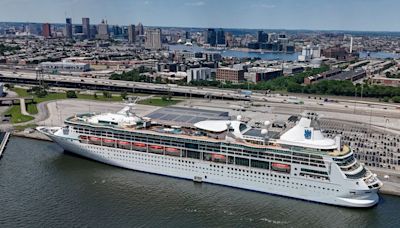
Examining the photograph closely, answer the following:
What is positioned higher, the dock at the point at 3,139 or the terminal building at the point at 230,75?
the terminal building at the point at 230,75

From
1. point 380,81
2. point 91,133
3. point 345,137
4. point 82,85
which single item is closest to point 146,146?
point 91,133

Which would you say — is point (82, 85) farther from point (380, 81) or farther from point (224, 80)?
point (380, 81)

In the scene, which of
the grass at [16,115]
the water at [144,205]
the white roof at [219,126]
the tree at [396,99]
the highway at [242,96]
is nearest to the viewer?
the water at [144,205]

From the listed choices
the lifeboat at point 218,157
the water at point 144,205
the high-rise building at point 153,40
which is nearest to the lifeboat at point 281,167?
the water at point 144,205

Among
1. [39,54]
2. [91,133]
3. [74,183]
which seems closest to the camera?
[74,183]

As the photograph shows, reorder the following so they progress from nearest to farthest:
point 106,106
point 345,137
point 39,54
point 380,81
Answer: point 345,137
point 106,106
point 380,81
point 39,54

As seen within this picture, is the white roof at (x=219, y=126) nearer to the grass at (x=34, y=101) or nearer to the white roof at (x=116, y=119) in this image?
the white roof at (x=116, y=119)

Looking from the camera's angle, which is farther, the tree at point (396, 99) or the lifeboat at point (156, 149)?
the tree at point (396, 99)

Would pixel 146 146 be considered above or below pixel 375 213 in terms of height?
above
